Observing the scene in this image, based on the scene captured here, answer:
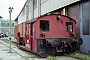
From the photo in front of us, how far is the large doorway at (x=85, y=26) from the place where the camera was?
13258 mm

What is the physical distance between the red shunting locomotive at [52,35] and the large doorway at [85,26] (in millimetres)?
880

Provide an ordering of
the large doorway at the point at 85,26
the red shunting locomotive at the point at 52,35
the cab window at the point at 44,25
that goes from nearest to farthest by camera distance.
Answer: the red shunting locomotive at the point at 52,35 < the cab window at the point at 44,25 < the large doorway at the point at 85,26

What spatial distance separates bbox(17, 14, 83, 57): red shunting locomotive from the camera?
39.3 feet

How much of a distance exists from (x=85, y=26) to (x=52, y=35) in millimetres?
2524

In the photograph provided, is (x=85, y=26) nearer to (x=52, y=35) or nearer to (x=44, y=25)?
(x=52, y=35)

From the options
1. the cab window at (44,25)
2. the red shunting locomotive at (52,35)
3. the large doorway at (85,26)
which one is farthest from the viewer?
the large doorway at (85,26)

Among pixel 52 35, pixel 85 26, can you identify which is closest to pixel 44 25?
pixel 52 35

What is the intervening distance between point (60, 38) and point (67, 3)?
418 centimetres

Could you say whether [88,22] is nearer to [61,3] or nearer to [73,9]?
[73,9]

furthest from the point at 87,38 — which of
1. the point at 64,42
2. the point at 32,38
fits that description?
the point at 32,38

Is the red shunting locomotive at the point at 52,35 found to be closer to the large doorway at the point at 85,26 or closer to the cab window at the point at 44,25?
the cab window at the point at 44,25

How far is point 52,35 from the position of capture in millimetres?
12602

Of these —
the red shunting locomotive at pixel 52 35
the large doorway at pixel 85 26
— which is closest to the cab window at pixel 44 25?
the red shunting locomotive at pixel 52 35

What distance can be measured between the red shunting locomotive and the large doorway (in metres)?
0.88
